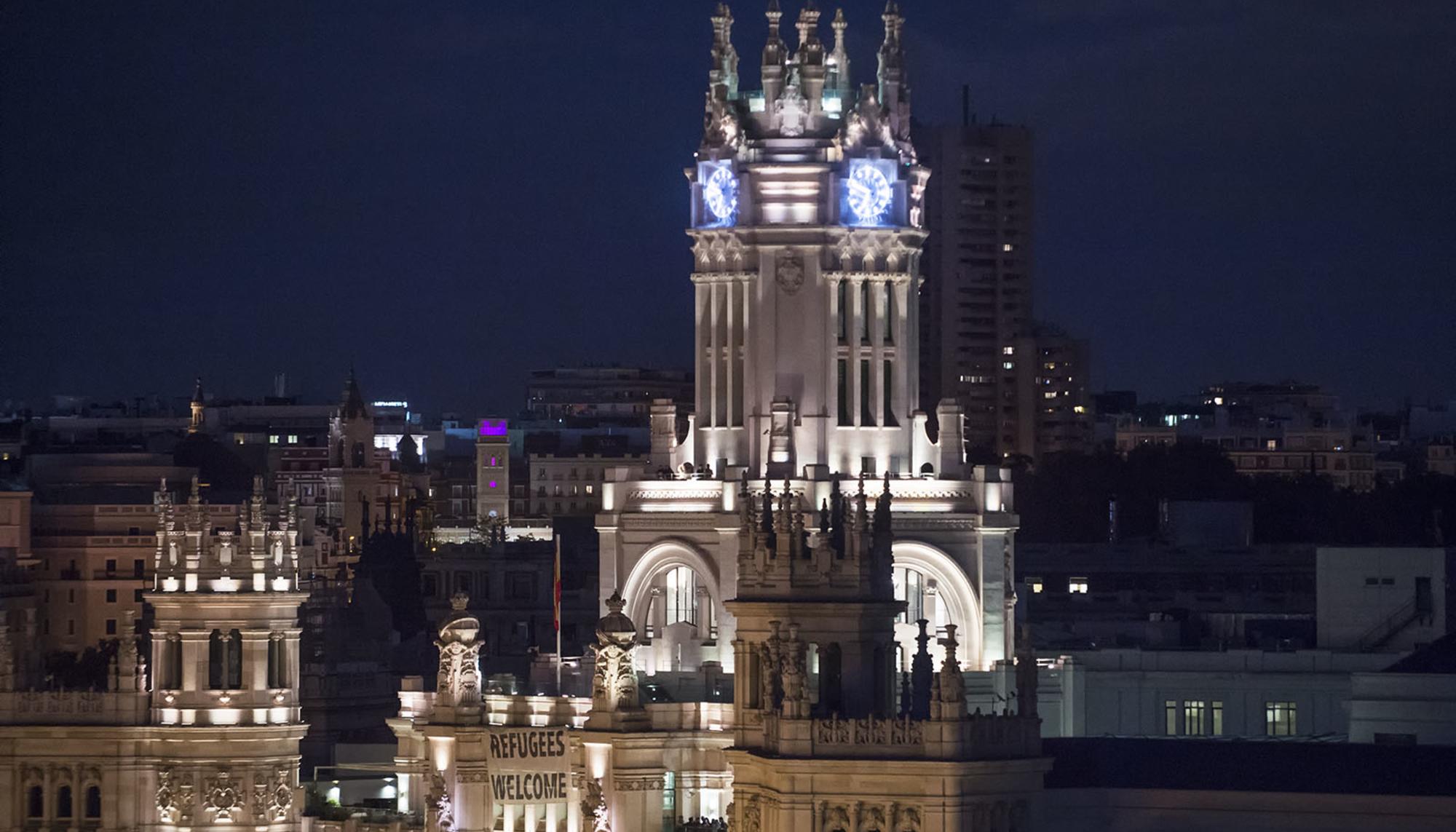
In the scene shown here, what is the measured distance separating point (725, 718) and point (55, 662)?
229ft

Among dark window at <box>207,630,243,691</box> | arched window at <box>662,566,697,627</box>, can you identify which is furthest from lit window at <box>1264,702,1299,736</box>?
dark window at <box>207,630,243,691</box>

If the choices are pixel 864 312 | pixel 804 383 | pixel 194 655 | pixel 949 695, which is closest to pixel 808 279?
pixel 864 312

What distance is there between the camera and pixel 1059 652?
128250 mm

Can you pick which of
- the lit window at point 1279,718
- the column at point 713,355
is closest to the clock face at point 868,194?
the column at point 713,355

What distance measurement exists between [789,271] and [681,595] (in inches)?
303

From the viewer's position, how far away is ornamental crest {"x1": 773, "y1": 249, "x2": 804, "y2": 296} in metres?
111

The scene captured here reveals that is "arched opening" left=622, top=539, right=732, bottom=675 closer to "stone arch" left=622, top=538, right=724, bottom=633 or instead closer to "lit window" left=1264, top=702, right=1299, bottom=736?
"stone arch" left=622, top=538, right=724, bottom=633

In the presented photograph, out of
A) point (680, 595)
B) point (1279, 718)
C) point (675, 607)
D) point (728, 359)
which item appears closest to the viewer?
point (675, 607)

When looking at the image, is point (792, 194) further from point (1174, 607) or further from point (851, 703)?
point (1174, 607)

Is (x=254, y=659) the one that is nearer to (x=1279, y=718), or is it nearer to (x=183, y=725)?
(x=183, y=725)

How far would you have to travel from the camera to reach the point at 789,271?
11075cm

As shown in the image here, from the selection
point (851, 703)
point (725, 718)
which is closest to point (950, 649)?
point (851, 703)

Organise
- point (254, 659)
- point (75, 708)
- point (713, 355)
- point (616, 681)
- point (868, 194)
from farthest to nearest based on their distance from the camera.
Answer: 1. point (713, 355)
2. point (868, 194)
3. point (75, 708)
4. point (254, 659)
5. point (616, 681)

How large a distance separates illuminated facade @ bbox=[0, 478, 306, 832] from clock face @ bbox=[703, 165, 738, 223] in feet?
41.6
